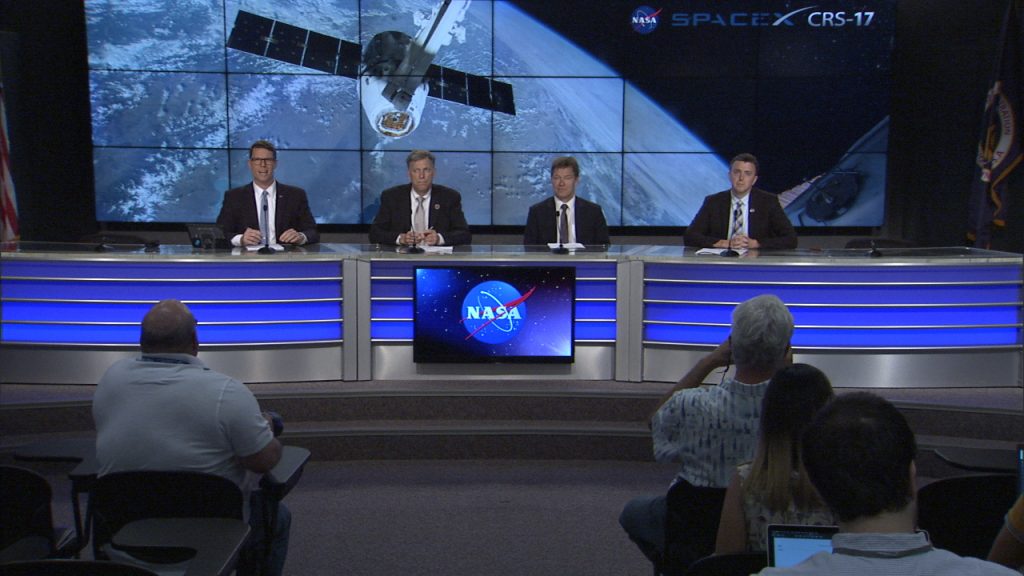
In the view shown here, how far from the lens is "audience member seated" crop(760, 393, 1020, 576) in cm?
134

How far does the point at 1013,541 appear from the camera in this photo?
178cm

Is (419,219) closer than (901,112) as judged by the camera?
Yes

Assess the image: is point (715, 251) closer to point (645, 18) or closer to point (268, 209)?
point (268, 209)

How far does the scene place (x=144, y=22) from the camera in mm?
8164

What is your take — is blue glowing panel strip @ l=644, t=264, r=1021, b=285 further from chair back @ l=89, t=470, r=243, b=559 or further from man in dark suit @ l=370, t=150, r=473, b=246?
chair back @ l=89, t=470, r=243, b=559

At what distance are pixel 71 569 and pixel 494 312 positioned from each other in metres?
3.82

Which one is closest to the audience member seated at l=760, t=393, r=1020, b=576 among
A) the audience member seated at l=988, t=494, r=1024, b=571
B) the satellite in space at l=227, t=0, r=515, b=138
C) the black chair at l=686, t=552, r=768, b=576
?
the audience member seated at l=988, t=494, r=1024, b=571

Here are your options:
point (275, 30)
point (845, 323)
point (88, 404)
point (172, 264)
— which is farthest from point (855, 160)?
point (88, 404)

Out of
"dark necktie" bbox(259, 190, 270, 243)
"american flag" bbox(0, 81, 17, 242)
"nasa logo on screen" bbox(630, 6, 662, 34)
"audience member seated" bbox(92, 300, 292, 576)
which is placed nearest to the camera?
"audience member seated" bbox(92, 300, 292, 576)

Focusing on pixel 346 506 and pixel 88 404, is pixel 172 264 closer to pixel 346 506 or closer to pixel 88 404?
pixel 88 404

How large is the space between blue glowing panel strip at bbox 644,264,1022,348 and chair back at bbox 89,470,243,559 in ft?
11.1

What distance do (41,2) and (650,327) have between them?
5788mm

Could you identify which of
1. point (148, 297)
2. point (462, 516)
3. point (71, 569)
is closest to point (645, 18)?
point (148, 297)

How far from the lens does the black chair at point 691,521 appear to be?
2600 mm
